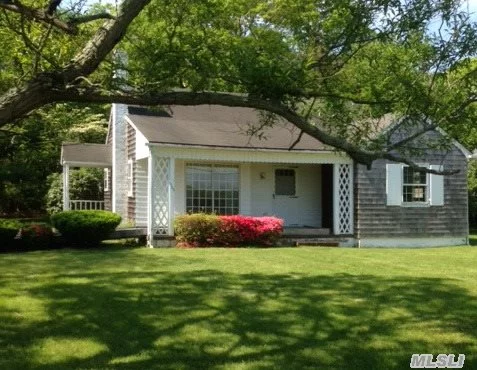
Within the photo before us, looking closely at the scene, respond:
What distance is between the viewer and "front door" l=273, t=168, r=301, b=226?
1980 cm

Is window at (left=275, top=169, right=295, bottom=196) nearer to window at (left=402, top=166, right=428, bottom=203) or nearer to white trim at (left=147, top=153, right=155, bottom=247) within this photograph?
window at (left=402, top=166, right=428, bottom=203)

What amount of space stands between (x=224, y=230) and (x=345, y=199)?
4.24m

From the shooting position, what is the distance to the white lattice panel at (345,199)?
739 inches

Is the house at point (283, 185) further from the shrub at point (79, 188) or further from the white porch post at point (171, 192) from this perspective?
the shrub at point (79, 188)

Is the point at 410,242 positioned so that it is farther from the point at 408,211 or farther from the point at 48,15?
the point at 48,15

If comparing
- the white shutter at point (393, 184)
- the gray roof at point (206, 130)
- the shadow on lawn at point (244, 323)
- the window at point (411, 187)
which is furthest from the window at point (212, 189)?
the shadow on lawn at point (244, 323)

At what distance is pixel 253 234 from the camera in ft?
55.8

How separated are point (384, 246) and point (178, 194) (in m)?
6.51

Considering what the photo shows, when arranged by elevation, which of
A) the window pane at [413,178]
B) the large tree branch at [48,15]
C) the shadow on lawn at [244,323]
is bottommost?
the shadow on lawn at [244,323]

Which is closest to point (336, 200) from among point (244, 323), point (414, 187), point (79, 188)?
point (414, 187)

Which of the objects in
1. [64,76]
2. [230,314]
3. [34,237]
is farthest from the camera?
[34,237]

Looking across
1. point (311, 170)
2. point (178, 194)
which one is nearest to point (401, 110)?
point (178, 194)

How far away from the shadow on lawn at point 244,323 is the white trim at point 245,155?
716 centimetres

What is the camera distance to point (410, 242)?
19.3 m
